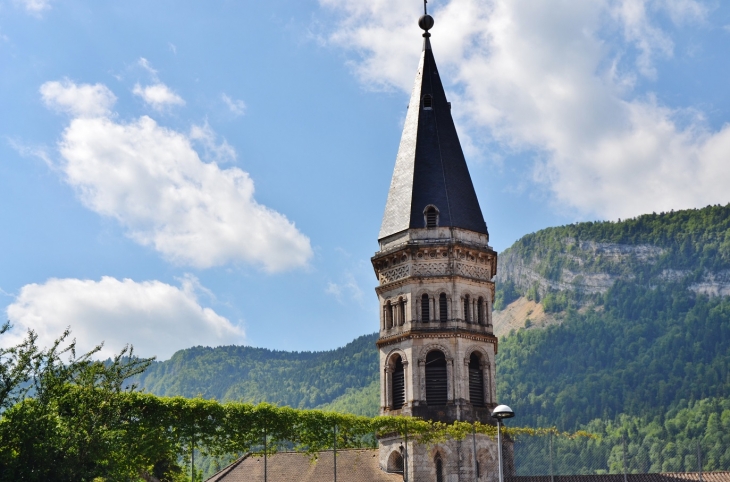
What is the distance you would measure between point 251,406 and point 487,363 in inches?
568

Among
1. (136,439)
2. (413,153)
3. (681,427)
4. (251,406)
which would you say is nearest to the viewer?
(136,439)

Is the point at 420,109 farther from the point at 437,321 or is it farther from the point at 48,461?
the point at 48,461

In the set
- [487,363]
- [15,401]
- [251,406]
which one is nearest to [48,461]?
[15,401]

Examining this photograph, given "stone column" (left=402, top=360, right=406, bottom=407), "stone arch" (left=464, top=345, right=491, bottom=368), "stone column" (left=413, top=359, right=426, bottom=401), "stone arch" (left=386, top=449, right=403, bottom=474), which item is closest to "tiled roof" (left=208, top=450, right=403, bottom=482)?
"stone arch" (left=386, top=449, right=403, bottom=474)

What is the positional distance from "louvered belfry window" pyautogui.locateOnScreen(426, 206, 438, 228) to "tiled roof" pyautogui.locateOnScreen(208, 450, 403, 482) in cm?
1270

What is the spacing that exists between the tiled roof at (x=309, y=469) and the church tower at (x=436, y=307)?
3.35 feet

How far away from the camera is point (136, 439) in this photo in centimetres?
4303

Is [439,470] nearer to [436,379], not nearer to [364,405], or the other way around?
[436,379]

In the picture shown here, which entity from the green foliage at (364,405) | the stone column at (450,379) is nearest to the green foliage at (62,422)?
the stone column at (450,379)

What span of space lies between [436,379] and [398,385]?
7.63 feet

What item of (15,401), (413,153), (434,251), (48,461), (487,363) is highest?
(413,153)

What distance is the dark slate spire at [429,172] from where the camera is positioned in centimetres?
5572

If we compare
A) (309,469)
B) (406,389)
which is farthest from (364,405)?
(309,469)

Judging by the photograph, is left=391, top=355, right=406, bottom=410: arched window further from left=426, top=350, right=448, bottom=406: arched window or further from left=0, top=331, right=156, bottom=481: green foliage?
left=0, top=331, right=156, bottom=481: green foliage
